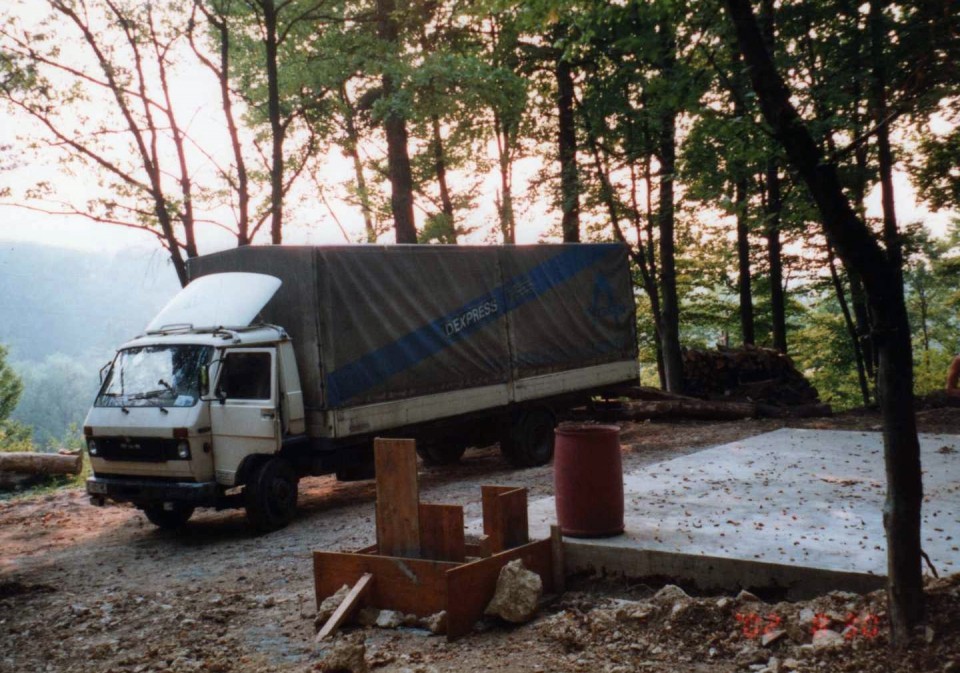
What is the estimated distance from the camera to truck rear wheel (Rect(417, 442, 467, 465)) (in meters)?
14.2

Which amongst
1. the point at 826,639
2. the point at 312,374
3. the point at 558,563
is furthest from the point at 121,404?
the point at 826,639

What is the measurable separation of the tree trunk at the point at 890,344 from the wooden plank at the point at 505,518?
284 centimetres

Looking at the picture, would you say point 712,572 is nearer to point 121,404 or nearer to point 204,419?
point 204,419

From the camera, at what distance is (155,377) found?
399 inches

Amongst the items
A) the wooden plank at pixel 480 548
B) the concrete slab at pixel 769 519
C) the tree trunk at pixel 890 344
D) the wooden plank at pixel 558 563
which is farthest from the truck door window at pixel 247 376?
the tree trunk at pixel 890 344

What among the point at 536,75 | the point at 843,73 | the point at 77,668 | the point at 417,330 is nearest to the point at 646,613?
the point at 77,668

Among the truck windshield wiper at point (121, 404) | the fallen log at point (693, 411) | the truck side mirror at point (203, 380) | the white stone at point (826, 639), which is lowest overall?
the white stone at point (826, 639)

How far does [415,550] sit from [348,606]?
0.65 metres

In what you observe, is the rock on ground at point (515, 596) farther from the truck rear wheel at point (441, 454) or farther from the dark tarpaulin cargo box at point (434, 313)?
the truck rear wheel at point (441, 454)

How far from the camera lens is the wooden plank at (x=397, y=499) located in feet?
20.2

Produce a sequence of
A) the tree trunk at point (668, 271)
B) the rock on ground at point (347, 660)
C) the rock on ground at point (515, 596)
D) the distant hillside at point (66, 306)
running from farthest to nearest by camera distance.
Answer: the distant hillside at point (66, 306) → the tree trunk at point (668, 271) → the rock on ground at point (515, 596) → the rock on ground at point (347, 660)

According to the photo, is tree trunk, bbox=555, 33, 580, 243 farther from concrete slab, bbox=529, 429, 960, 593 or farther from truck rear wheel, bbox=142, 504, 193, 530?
truck rear wheel, bbox=142, 504, 193, 530

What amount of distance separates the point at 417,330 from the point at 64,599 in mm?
5799

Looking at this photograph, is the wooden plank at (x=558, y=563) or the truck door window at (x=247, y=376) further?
the truck door window at (x=247, y=376)
